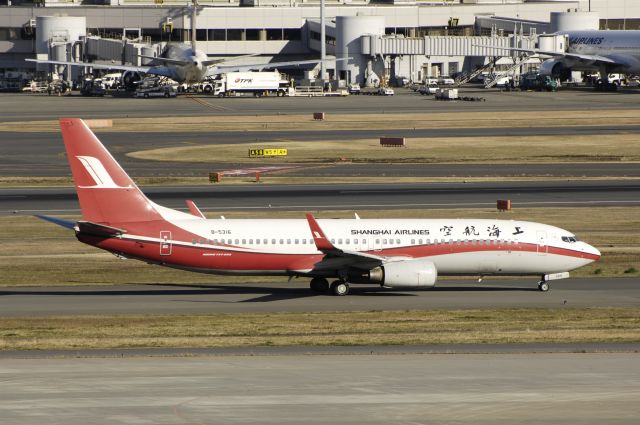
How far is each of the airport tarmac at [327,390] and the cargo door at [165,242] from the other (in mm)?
13106

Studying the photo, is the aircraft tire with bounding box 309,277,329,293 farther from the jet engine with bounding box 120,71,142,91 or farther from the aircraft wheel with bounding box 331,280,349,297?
the jet engine with bounding box 120,71,142,91

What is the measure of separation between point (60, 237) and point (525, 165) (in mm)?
44336

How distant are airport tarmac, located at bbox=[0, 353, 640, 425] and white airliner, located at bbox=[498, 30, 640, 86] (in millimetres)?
139539

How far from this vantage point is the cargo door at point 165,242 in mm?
49406

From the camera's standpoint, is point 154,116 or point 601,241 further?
point 154,116

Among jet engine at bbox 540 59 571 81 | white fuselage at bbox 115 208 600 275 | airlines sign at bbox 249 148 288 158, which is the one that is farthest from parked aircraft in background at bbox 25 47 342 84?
white fuselage at bbox 115 208 600 275

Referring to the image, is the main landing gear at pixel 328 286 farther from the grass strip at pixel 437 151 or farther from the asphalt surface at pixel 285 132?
the grass strip at pixel 437 151

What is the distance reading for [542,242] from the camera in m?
51.4

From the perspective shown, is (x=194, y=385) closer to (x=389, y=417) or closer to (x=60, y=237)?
(x=389, y=417)

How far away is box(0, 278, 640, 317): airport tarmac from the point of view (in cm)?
4712

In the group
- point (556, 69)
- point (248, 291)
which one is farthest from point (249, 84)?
point (248, 291)

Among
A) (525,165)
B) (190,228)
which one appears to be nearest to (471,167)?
(525,165)

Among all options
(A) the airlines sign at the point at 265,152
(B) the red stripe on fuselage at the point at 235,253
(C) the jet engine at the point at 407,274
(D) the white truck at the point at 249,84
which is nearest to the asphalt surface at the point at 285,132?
(A) the airlines sign at the point at 265,152

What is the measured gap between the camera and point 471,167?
315ft
